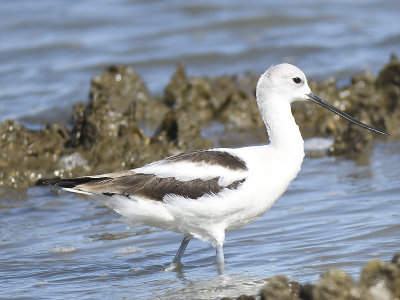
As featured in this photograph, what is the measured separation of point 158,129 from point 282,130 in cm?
354

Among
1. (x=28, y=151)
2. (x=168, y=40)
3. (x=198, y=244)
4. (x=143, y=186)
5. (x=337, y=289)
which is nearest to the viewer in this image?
(x=337, y=289)

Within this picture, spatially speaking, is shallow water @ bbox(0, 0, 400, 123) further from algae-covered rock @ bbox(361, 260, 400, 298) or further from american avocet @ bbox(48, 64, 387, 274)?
algae-covered rock @ bbox(361, 260, 400, 298)

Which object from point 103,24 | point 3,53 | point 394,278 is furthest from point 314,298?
point 103,24

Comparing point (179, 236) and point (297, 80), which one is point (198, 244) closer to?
point (179, 236)

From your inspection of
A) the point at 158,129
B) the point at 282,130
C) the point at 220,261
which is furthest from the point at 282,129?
the point at 158,129

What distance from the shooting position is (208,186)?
5832mm

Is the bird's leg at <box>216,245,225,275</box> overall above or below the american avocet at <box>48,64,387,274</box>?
below

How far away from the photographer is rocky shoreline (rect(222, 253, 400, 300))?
159 inches

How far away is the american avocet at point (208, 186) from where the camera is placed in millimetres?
5770

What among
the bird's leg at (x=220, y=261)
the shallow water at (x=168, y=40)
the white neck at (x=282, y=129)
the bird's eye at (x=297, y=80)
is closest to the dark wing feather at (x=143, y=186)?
the bird's leg at (x=220, y=261)

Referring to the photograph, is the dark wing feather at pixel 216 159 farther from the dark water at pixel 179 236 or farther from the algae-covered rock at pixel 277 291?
the algae-covered rock at pixel 277 291

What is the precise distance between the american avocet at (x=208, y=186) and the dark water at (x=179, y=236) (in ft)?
1.41

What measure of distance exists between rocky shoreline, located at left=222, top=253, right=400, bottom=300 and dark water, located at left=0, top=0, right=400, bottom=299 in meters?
1.20

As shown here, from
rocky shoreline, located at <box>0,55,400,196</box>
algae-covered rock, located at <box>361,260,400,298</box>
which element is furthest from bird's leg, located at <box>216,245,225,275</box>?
rocky shoreline, located at <box>0,55,400,196</box>
